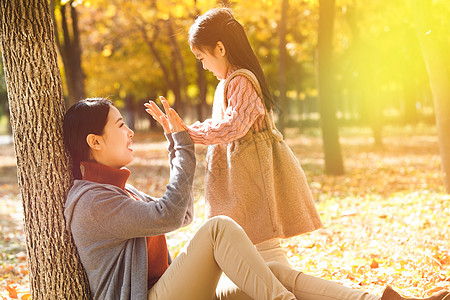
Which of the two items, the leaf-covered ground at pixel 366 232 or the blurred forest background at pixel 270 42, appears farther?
the blurred forest background at pixel 270 42

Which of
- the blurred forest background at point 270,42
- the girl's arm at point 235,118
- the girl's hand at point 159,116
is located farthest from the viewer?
the blurred forest background at point 270,42

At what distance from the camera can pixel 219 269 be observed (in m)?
3.09

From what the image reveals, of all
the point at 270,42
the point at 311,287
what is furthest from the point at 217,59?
the point at 270,42

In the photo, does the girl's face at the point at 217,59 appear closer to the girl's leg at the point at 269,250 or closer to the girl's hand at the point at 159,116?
the girl's hand at the point at 159,116

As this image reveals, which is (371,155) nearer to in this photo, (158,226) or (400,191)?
(400,191)

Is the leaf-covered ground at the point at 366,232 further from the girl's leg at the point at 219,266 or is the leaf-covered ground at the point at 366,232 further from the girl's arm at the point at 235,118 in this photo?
the girl's leg at the point at 219,266

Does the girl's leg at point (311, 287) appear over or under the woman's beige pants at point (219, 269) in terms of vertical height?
under

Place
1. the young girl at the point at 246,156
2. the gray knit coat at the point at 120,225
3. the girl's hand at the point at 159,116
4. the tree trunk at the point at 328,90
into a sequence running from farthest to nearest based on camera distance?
the tree trunk at the point at 328,90 → the young girl at the point at 246,156 → the girl's hand at the point at 159,116 → the gray knit coat at the point at 120,225

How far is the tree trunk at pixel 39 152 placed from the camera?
3.21m

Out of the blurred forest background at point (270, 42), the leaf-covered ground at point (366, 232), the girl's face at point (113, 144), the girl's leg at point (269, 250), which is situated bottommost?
the leaf-covered ground at point (366, 232)

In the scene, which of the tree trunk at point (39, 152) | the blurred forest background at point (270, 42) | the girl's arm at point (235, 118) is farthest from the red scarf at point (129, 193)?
the blurred forest background at point (270, 42)

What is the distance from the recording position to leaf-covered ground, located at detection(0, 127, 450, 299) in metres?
4.57

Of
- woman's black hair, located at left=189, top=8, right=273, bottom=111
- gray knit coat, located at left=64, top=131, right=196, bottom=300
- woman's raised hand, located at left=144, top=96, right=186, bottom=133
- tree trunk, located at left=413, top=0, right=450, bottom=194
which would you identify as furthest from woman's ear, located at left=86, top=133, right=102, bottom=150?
tree trunk, located at left=413, top=0, right=450, bottom=194

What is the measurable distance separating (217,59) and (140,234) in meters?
1.34
